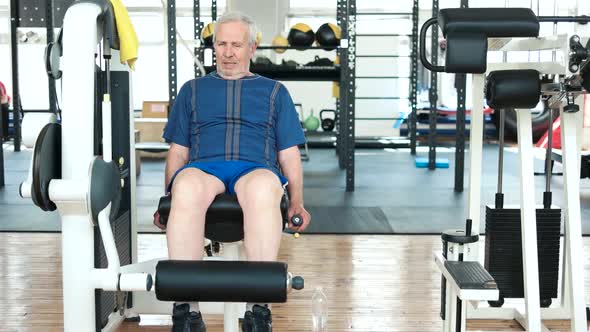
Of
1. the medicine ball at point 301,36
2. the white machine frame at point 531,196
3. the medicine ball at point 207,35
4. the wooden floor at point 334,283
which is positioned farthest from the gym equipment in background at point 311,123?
the white machine frame at point 531,196

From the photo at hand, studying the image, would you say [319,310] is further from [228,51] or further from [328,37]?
[328,37]

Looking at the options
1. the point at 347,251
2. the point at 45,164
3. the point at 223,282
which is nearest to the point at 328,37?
the point at 347,251

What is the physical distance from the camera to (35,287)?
304 centimetres

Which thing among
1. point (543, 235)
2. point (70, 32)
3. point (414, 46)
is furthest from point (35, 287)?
point (414, 46)

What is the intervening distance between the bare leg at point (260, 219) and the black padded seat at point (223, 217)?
0.10ft

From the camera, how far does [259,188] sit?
1963 mm

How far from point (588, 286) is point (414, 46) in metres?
5.11

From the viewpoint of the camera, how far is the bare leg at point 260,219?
1.95 metres

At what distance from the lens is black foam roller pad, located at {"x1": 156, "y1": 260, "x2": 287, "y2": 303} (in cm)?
153

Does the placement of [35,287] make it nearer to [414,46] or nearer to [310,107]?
[414,46]

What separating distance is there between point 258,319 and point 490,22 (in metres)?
0.97

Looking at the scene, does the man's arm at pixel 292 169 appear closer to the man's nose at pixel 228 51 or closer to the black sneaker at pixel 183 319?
the man's nose at pixel 228 51

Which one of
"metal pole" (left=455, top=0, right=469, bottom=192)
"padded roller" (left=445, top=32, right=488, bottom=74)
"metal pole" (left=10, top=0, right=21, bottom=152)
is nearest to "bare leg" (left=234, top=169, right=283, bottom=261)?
"padded roller" (left=445, top=32, right=488, bottom=74)

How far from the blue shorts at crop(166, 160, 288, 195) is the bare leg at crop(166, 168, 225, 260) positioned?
152 mm
